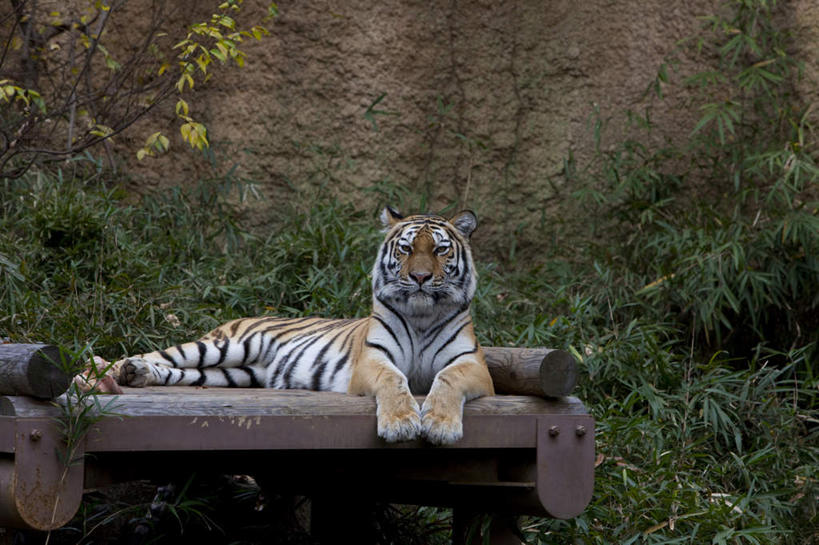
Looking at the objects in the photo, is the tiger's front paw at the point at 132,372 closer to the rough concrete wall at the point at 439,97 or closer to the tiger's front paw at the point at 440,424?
the tiger's front paw at the point at 440,424

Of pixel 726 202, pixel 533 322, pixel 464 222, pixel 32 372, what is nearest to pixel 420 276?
pixel 464 222

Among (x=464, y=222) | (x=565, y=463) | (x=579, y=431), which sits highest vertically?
(x=464, y=222)

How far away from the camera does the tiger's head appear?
11.1ft

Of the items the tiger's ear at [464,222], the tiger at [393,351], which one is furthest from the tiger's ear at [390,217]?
the tiger's ear at [464,222]

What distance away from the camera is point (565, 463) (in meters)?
3.18

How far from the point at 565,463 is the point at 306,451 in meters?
0.87

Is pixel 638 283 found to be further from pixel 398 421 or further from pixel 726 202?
pixel 398 421

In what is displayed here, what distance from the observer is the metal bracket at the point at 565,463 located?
3137mm

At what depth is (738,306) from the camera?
205 inches

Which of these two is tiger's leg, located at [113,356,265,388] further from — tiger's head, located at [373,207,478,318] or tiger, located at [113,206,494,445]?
tiger's head, located at [373,207,478,318]

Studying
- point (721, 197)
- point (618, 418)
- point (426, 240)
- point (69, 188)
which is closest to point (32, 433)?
point (426, 240)

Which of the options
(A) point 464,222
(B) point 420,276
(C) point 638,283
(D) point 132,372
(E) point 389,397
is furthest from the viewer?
(C) point 638,283

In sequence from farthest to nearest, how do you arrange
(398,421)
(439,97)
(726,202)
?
(439,97), (726,202), (398,421)

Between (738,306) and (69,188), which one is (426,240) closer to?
(738,306)
